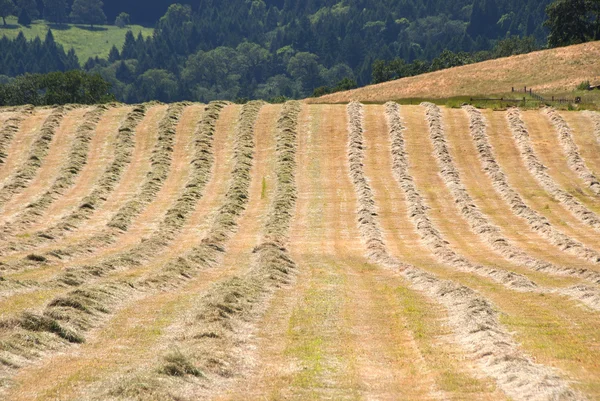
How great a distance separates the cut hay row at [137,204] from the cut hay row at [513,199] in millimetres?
17379

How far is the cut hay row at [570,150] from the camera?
50.3 metres

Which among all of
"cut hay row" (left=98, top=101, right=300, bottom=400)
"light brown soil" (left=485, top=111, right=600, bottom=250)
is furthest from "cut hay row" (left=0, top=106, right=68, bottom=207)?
"light brown soil" (left=485, top=111, right=600, bottom=250)

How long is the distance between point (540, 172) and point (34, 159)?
32.9 m

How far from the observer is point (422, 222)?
41.2 m

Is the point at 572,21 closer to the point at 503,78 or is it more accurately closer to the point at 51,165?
the point at 503,78

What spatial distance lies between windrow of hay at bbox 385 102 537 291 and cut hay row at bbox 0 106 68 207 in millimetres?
22266

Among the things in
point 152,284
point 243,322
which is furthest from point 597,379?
point 152,284

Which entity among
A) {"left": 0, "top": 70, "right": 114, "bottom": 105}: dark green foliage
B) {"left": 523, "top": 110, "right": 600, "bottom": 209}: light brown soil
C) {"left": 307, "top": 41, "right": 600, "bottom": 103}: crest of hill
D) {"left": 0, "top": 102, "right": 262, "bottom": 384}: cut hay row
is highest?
{"left": 0, "top": 102, "right": 262, "bottom": 384}: cut hay row

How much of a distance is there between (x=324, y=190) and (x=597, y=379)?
116 ft

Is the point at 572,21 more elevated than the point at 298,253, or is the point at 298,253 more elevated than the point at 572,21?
the point at 298,253

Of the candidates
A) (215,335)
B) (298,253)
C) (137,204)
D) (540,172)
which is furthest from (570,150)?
(215,335)

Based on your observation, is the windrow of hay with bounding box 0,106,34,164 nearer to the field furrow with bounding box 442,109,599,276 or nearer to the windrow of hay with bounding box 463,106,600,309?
the field furrow with bounding box 442,109,599,276

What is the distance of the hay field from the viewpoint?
50.3 feet

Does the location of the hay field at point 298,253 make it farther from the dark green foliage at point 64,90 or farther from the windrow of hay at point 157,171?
the dark green foliage at point 64,90
